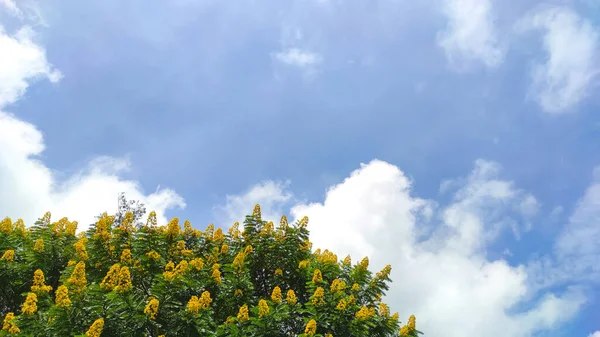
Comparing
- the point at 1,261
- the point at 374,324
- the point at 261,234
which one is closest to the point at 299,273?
the point at 261,234

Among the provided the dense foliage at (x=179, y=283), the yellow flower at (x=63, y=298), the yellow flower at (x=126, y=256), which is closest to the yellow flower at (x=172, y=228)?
the dense foliage at (x=179, y=283)

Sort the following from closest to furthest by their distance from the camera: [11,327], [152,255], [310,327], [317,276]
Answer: [11,327], [310,327], [152,255], [317,276]

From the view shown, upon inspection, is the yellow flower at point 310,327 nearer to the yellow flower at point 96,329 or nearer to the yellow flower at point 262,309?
the yellow flower at point 262,309

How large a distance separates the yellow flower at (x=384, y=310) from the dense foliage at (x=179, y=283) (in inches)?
1.0

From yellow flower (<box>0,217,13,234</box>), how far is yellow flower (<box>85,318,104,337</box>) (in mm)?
6088

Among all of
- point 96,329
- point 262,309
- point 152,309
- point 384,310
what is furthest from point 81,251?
point 384,310

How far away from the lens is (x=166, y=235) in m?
12.6

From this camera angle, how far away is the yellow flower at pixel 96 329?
358 inches

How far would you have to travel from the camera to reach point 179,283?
1089cm

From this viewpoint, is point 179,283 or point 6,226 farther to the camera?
point 6,226

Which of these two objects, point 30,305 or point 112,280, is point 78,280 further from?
point 30,305

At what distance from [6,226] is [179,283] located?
6.11 m

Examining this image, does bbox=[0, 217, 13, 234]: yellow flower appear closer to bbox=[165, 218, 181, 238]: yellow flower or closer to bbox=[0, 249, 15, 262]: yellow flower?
bbox=[0, 249, 15, 262]: yellow flower

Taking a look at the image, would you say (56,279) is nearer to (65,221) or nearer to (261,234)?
(65,221)
